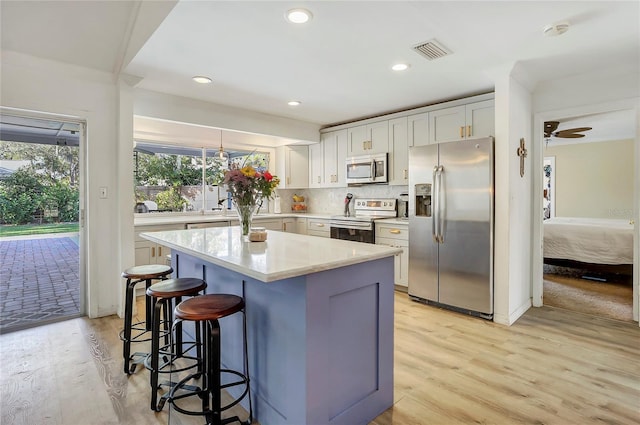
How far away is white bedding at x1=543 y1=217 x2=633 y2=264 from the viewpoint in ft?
15.3

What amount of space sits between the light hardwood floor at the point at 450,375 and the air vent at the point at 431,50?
7.87ft

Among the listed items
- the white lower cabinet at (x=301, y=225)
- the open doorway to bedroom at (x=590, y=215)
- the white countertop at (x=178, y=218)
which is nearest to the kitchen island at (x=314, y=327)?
the white countertop at (x=178, y=218)

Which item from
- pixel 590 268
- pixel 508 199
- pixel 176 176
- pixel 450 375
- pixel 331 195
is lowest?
pixel 450 375

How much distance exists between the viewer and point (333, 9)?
2170mm

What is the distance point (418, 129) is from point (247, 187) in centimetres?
283

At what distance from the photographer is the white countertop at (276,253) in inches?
58.4

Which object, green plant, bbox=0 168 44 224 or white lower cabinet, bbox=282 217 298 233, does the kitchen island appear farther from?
white lower cabinet, bbox=282 217 298 233

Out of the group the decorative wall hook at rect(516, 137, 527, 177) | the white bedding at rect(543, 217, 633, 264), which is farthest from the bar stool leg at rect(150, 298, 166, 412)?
the white bedding at rect(543, 217, 633, 264)

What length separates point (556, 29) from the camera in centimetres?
242

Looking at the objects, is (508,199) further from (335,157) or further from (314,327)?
(335,157)

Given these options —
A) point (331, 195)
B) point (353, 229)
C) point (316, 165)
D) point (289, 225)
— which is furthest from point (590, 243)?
point (289, 225)

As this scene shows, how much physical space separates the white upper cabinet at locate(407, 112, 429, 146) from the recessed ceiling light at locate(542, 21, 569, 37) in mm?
1848

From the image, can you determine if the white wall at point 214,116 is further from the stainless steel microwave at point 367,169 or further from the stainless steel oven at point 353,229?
the stainless steel oven at point 353,229

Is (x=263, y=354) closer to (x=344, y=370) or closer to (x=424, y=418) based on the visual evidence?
(x=344, y=370)
